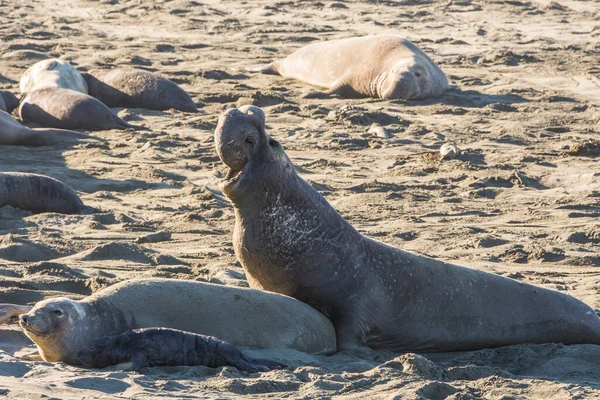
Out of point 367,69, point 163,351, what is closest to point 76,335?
point 163,351

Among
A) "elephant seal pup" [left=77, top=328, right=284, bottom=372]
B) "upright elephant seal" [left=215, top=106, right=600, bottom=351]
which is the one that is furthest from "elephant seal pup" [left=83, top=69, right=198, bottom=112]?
"elephant seal pup" [left=77, top=328, right=284, bottom=372]

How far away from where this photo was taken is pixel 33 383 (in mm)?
4195

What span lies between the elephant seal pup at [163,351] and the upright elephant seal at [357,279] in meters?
0.75

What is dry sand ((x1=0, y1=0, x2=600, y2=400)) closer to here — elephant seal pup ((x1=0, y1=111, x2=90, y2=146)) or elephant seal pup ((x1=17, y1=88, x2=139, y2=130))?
elephant seal pup ((x1=0, y1=111, x2=90, y2=146))

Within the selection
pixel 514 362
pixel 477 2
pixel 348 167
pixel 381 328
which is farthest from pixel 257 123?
pixel 477 2

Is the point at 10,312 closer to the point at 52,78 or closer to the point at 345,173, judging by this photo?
the point at 345,173

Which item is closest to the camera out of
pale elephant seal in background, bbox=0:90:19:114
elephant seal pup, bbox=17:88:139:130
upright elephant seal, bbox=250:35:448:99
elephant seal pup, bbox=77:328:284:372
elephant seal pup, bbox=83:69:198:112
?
elephant seal pup, bbox=77:328:284:372

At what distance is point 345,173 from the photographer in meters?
9.34

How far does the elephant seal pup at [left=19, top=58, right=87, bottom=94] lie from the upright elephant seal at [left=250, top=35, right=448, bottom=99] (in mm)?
2475

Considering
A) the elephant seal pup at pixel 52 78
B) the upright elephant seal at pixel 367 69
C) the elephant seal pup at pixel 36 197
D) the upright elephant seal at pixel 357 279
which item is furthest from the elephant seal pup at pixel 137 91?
the upright elephant seal at pixel 357 279

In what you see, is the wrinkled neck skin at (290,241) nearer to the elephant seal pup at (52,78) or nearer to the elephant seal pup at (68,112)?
the elephant seal pup at (68,112)

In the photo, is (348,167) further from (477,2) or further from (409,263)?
(477,2)

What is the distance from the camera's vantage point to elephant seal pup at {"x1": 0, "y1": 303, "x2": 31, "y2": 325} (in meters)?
5.17

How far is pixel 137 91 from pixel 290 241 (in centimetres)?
681
